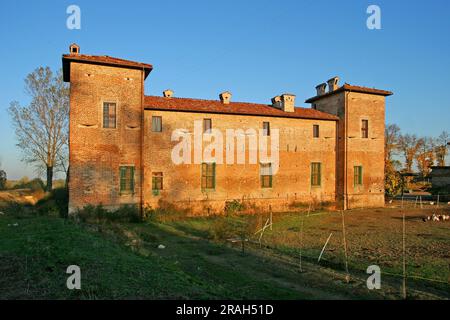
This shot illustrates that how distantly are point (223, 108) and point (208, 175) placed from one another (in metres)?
4.65

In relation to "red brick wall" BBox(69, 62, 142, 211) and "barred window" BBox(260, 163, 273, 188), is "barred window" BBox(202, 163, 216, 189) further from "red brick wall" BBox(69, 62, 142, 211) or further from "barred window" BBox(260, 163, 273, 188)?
"red brick wall" BBox(69, 62, 142, 211)

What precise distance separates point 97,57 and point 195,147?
300 inches

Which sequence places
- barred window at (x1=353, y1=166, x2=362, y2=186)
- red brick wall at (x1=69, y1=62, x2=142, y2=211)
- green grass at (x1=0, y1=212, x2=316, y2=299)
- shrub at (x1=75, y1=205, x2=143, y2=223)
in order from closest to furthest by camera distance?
green grass at (x1=0, y1=212, x2=316, y2=299), shrub at (x1=75, y1=205, x2=143, y2=223), red brick wall at (x1=69, y1=62, x2=142, y2=211), barred window at (x1=353, y1=166, x2=362, y2=186)

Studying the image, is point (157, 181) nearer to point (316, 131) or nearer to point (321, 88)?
point (316, 131)

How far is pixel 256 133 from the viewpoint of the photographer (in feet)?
68.0

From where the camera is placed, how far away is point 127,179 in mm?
17344

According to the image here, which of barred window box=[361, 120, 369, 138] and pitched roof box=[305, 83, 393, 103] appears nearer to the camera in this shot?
pitched roof box=[305, 83, 393, 103]

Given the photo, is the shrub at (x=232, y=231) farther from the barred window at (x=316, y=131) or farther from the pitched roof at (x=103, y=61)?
the barred window at (x=316, y=131)

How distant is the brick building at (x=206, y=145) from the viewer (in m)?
16.5

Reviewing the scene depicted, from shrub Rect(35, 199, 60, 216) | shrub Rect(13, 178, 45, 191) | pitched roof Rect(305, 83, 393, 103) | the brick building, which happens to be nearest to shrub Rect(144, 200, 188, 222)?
the brick building

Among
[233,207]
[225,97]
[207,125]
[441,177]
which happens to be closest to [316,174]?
[233,207]

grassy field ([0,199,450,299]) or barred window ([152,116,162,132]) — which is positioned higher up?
barred window ([152,116,162,132])

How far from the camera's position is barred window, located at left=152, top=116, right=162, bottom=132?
1838cm

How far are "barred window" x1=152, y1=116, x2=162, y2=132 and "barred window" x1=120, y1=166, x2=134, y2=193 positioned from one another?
2820mm
